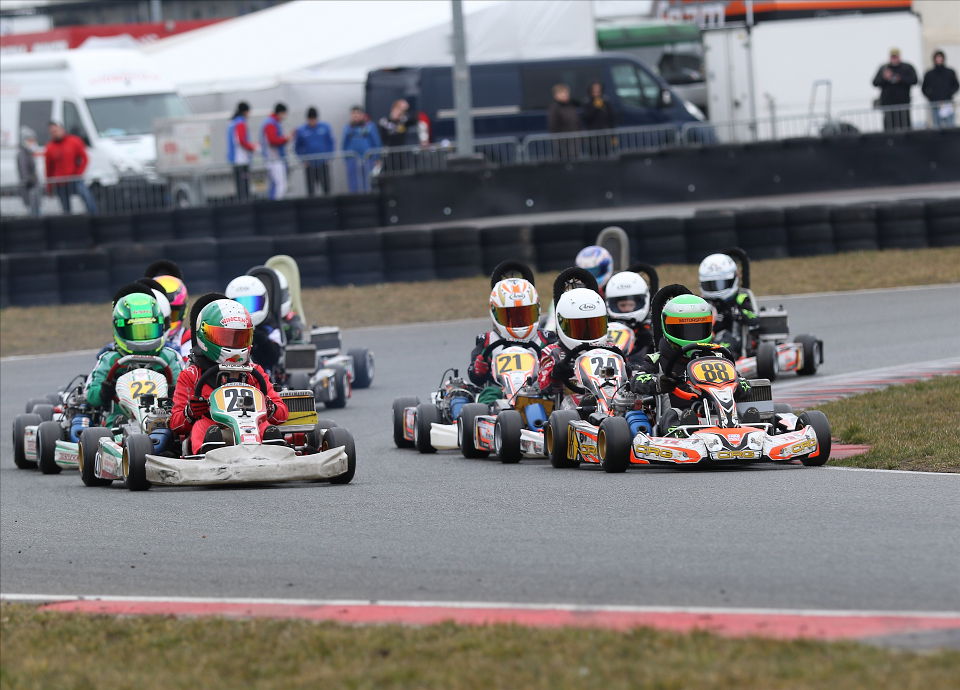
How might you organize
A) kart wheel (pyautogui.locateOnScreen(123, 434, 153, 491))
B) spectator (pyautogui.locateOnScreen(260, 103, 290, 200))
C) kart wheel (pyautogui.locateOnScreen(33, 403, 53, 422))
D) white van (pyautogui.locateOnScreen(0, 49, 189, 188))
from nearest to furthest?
kart wheel (pyautogui.locateOnScreen(123, 434, 153, 491))
kart wheel (pyautogui.locateOnScreen(33, 403, 53, 422))
spectator (pyautogui.locateOnScreen(260, 103, 290, 200))
white van (pyautogui.locateOnScreen(0, 49, 189, 188))

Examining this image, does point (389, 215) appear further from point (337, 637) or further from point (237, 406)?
point (337, 637)

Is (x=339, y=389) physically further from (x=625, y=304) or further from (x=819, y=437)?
(x=819, y=437)

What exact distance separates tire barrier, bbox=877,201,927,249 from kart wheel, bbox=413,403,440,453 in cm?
1033

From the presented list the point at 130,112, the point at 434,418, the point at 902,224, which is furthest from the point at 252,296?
the point at 130,112

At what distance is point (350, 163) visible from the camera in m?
24.4

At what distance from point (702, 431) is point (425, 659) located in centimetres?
422

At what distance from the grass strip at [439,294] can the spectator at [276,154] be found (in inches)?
155

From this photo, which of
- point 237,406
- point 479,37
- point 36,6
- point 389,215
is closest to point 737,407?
point 237,406

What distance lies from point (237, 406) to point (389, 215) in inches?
537

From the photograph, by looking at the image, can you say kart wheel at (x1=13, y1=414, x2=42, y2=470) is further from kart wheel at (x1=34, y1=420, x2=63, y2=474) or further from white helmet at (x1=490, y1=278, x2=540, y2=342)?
white helmet at (x1=490, y1=278, x2=540, y2=342)

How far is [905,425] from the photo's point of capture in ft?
33.9

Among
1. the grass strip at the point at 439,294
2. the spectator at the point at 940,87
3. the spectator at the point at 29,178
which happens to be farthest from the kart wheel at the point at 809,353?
the spectator at the point at 29,178

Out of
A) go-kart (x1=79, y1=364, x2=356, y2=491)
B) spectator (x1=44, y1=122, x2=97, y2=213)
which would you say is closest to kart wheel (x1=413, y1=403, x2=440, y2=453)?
go-kart (x1=79, y1=364, x2=356, y2=491)

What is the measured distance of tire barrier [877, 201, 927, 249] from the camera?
2017 cm
